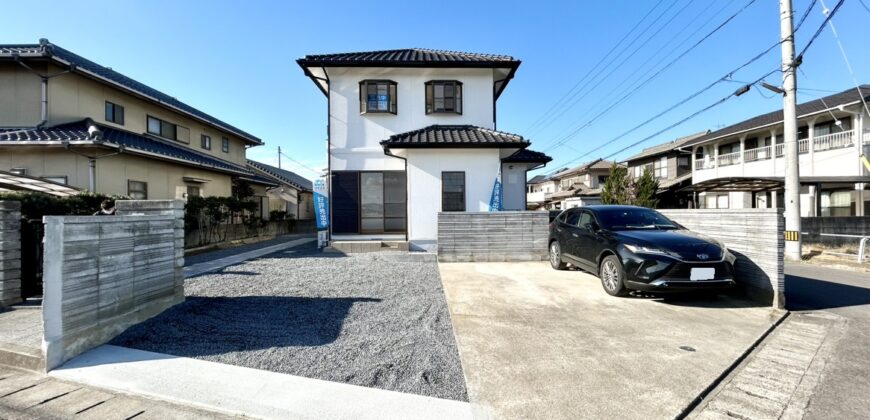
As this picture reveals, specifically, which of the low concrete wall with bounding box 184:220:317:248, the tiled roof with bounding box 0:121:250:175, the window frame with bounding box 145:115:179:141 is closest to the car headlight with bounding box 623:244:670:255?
the low concrete wall with bounding box 184:220:317:248

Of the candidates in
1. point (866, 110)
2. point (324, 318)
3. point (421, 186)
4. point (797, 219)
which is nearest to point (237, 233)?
point (421, 186)

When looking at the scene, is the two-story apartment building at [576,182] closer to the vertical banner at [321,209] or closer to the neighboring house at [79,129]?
the vertical banner at [321,209]

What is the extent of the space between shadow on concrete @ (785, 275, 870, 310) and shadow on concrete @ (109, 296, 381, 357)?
627 centimetres

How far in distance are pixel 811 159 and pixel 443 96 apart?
60.3 ft

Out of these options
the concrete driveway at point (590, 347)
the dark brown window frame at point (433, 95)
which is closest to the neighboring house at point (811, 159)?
the dark brown window frame at point (433, 95)

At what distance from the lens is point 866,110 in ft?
46.1

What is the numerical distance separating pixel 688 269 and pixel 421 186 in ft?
21.6

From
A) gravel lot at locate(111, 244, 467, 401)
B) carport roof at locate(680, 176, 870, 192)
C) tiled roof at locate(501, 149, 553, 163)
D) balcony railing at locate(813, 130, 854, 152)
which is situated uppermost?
balcony railing at locate(813, 130, 854, 152)

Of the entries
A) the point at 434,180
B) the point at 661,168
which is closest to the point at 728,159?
the point at 661,168

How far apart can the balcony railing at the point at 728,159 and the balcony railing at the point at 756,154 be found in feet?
1.46

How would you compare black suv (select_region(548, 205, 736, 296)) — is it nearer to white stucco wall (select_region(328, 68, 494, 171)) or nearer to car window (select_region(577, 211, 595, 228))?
car window (select_region(577, 211, 595, 228))

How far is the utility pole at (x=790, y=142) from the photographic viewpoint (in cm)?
881

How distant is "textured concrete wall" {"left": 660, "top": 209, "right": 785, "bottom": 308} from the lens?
445 centimetres

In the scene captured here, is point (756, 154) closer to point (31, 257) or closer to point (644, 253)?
point (644, 253)
